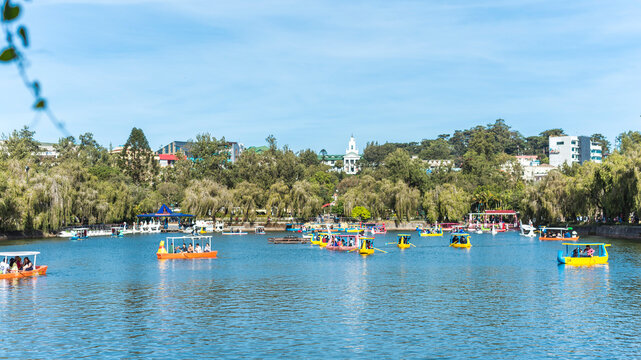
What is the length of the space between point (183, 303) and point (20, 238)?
2415 inches

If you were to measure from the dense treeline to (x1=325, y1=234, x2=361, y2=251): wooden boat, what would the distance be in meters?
33.0

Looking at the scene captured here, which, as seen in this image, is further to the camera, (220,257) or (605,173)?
(605,173)

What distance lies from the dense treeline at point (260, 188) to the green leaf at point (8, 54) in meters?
77.9

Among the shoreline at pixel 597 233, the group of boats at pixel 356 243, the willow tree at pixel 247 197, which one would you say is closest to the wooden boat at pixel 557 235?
the group of boats at pixel 356 243

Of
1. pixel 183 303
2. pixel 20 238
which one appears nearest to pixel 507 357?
pixel 183 303

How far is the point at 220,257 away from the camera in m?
65.2

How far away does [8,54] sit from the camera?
445 cm

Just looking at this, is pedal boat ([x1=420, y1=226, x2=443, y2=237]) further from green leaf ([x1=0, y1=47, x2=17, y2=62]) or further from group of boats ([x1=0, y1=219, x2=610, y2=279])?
green leaf ([x1=0, y1=47, x2=17, y2=62])

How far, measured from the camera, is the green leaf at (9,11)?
441cm

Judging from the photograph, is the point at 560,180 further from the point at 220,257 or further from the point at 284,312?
the point at 284,312

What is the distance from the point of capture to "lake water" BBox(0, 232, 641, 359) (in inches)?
1009

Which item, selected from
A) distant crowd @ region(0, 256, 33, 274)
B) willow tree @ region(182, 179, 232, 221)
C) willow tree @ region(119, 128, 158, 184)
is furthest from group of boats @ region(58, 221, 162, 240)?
distant crowd @ region(0, 256, 33, 274)

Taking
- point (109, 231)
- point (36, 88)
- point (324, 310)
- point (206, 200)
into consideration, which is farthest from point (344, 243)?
point (36, 88)

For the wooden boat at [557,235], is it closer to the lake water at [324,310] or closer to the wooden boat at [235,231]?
the lake water at [324,310]
